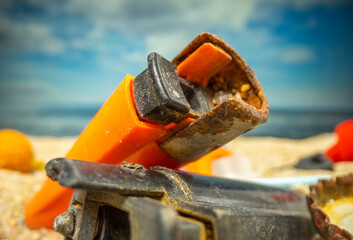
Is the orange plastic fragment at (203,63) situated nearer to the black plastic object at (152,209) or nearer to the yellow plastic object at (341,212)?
the black plastic object at (152,209)

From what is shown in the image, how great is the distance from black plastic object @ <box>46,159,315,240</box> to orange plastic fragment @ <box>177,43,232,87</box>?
0.30 metres

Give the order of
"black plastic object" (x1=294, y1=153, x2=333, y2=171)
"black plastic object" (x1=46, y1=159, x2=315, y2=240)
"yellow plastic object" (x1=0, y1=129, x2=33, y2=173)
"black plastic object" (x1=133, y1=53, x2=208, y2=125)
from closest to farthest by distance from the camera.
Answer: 1. "black plastic object" (x1=46, y1=159, x2=315, y2=240)
2. "black plastic object" (x1=133, y1=53, x2=208, y2=125)
3. "yellow plastic object" (x1=0, y1=129, x2=33, y2=173)
4. "black plastic object" (x1=294, y1=153, x2=333, y2=171)

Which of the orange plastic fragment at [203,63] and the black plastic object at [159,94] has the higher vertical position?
the orange plastic fragment at [203,63]

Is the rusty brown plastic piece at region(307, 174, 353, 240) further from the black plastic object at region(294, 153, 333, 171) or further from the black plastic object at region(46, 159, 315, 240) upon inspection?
the black plastic object at region(294, 153, 333, 171)

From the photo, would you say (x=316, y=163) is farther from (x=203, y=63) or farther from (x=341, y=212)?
(x=203, y=63)

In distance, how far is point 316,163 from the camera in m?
2.51

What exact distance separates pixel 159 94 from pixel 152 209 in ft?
0.95

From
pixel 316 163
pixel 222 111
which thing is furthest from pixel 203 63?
pixel 316 163

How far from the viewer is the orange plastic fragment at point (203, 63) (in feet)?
2.42

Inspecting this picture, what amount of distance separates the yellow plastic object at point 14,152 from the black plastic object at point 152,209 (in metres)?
1.51

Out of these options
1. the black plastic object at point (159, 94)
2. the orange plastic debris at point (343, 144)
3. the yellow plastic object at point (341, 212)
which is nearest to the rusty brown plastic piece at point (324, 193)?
the yellow plastic object at point (341, 212)

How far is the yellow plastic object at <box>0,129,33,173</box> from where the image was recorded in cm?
175

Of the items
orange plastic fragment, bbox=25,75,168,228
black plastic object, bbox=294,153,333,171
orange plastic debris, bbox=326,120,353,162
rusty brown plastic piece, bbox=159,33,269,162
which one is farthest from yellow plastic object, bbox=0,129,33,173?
orange plastic debris, bbox=326,120,353,162

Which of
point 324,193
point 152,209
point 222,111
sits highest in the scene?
point 222,111
